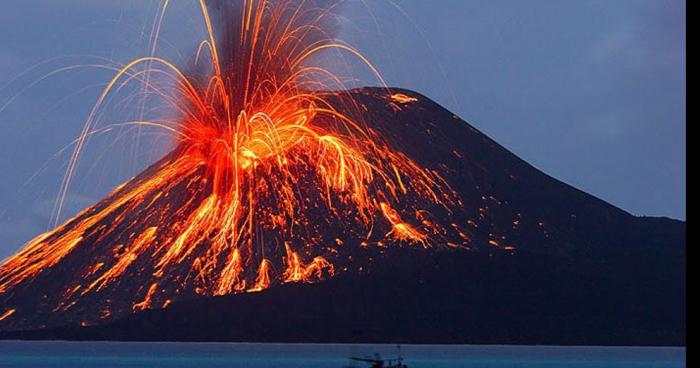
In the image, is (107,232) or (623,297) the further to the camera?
(623,297)

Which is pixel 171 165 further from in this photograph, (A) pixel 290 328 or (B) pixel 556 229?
(B) pixel 556 229

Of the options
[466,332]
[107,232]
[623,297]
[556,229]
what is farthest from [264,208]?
[623,297]

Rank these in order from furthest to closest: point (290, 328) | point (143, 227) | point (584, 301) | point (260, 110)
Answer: point (584, 301)
point (290, 328)
point (143, 227)
point (260, 110)

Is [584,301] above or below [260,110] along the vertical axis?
below

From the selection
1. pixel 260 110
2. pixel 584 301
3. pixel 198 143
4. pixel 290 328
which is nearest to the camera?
pixel 260 110

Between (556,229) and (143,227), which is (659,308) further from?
(143,227)
